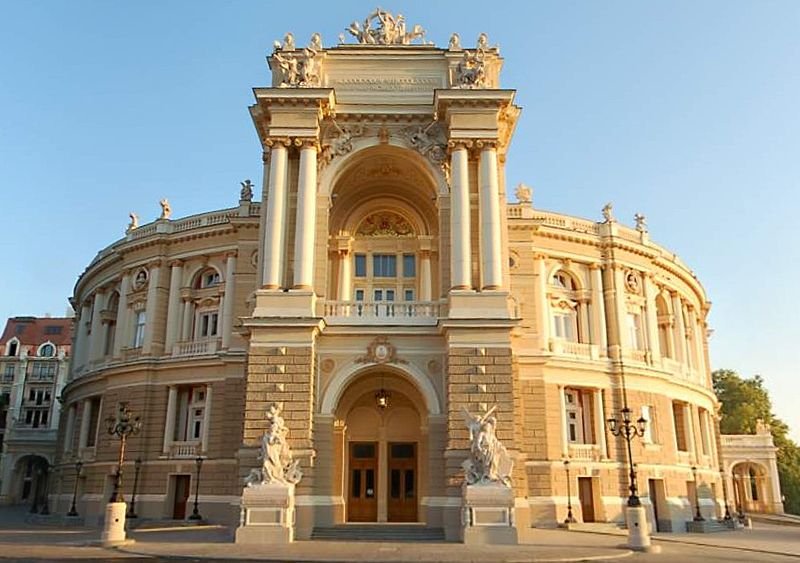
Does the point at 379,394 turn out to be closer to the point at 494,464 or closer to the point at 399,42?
the point at 494,464

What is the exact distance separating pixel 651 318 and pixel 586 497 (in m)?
10.7

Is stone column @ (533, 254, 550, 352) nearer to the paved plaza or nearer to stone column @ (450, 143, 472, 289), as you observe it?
stone column @ (450, 143, 472, 289)

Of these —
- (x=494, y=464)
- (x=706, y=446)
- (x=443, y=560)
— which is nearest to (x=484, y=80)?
(x=494, y=464)

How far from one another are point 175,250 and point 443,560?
2609 cm

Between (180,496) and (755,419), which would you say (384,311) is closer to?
(180,496)

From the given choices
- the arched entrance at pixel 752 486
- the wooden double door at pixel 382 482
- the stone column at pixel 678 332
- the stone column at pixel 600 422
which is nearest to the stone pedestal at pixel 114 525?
the wooden double door at pixel 382 482

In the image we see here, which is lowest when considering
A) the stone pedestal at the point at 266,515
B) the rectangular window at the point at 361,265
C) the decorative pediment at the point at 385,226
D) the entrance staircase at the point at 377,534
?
the entrance staircase at the point at 377,534

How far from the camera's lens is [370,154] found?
2911 cm

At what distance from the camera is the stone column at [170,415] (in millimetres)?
35969

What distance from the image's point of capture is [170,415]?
119 ft

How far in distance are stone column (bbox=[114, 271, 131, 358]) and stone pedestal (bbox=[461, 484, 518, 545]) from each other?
2374 centimetres

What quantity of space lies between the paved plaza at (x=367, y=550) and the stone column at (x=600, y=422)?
8367 mm

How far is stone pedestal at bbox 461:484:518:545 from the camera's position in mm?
22172

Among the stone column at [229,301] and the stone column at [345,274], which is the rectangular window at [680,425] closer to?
the stone column at [345,274]
